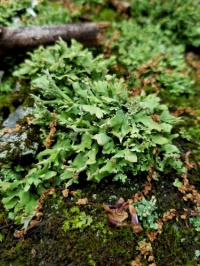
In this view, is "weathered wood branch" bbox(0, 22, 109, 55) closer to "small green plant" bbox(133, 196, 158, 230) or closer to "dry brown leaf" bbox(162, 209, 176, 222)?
"small green plant" bbox(133, 196, 158, 230)

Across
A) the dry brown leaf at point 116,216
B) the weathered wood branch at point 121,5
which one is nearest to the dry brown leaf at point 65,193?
the dry brown leaf at point 116,216

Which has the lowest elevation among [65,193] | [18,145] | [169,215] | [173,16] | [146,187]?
[169,215]

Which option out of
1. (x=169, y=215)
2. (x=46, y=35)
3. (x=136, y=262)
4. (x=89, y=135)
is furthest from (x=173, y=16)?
(x=136, y=262)

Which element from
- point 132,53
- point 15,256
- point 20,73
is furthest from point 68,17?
point 15,256

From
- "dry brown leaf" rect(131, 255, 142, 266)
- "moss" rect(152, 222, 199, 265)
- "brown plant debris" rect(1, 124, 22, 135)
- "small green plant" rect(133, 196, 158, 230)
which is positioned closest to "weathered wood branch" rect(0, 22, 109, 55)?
"brown plant debris" rect(1, 124, 22, 135)

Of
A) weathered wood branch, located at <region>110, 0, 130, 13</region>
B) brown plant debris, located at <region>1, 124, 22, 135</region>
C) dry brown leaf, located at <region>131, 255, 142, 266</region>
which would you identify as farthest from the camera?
weathered wood branch, located at <region>110, 0, 130, 13</region>

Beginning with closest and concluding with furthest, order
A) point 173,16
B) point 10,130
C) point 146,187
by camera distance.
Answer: point 146,187 → point 10,130 → point 173,16

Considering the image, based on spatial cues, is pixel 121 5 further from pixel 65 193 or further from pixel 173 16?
pixel 65 193
